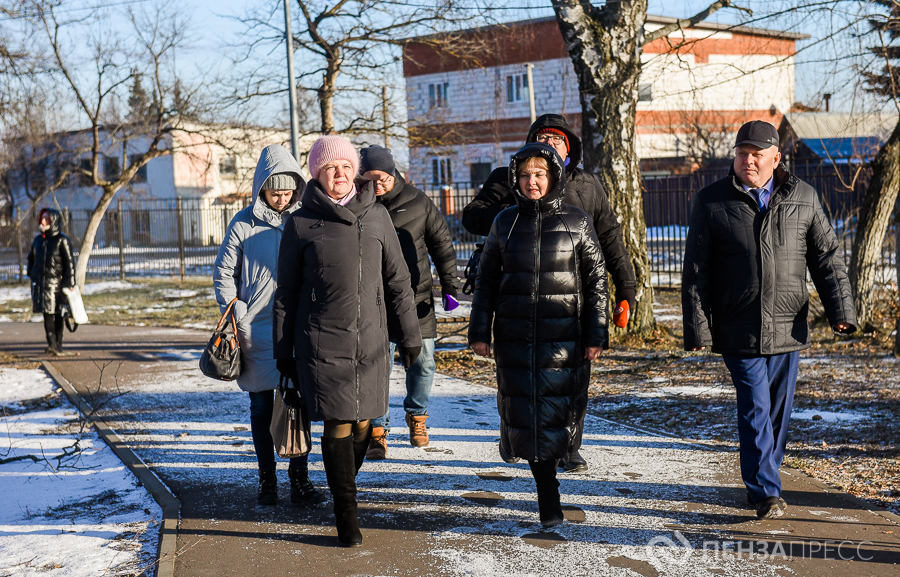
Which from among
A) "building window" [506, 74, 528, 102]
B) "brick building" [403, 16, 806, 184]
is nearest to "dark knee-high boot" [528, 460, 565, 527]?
"brick building" [403, 16, 806, 184]

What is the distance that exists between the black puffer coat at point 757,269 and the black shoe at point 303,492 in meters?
2.13

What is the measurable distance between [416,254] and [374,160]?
66 cm

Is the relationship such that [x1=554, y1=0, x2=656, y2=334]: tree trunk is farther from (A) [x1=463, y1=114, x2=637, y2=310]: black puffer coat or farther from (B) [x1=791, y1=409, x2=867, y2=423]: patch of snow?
(A) [x1=463, y1=114, x2=637, y2=310]: black puffer coat

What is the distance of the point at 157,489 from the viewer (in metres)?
4.84

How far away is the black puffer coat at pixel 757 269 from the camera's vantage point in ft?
13.8

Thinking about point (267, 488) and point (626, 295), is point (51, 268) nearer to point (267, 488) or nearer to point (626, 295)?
point (267, 488)

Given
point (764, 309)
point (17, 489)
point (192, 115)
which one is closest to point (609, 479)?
point (764, 309)

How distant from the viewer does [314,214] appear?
4098 millimetres

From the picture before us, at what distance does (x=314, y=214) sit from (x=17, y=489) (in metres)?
2.64

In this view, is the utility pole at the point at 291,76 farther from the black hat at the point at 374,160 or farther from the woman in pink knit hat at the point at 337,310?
the woman in pink knit hat at the point at 337,310

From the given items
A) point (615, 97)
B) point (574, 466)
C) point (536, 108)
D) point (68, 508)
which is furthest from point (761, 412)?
point (536, 108)

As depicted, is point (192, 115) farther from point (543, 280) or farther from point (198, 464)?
point (543, 280)

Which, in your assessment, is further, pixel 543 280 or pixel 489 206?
pixel 489 206

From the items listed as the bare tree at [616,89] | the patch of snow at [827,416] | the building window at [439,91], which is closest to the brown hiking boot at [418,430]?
the patch of snow at [827,416]
